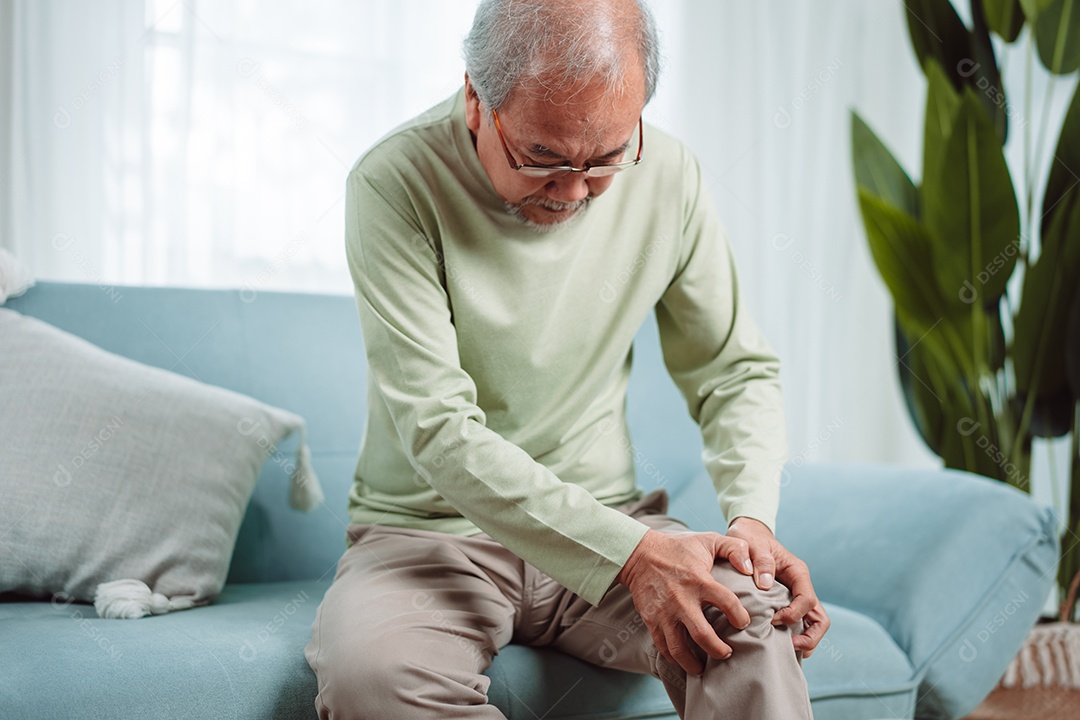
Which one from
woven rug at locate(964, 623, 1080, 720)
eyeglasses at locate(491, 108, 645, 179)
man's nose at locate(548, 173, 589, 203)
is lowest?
woven rug at locate(964, 623, 1080, 720)

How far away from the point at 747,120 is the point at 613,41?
1.91 m

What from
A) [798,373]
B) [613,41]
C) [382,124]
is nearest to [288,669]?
[613,41]

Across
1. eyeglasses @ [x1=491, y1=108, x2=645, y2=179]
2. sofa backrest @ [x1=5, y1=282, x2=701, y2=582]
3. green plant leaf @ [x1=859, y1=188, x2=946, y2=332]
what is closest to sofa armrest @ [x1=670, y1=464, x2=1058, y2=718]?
sofa backrest @ [x1=5, y1=282, x2=701, y2=582]

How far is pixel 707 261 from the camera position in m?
1.41

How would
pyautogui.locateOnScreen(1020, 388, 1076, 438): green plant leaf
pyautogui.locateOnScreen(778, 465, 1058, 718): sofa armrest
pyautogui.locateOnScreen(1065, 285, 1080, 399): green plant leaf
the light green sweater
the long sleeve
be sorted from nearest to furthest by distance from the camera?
the light green sweater
the long sleeve
pyautogui.locateOnScreen(778, 465, 1058, 718): sofa armrest
pyautogui.locateOnScreen(1065, 285, 1080, 399): green plant leaf
pyautogui.locateOnScreen(1020, 388, 1076, 438): green plant leaf

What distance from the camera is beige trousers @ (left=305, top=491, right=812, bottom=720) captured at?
99cm

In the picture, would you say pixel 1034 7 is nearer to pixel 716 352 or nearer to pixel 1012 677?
pixel 716 352

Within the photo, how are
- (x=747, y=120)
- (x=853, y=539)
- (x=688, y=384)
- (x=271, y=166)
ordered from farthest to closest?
(x=747, y=120), (x=271, y=166), (x=853, y=539), (x=688, y=384)

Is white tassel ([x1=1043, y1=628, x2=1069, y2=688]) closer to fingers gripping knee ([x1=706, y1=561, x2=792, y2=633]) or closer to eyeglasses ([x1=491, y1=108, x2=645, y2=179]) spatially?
fingers gripping knee ([x1=706, y1=561, x2=792, y2=633])

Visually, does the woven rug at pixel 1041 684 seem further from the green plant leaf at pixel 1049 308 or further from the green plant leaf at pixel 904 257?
the green plant leaf at pixel 904 257

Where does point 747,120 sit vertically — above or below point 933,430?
above

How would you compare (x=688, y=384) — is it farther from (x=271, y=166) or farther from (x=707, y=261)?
(x=271, y=166)

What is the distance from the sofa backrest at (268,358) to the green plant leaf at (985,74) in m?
1.22

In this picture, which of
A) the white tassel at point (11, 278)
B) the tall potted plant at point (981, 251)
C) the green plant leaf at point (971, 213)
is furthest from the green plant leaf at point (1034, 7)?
the white tassel at point (11, 278)
